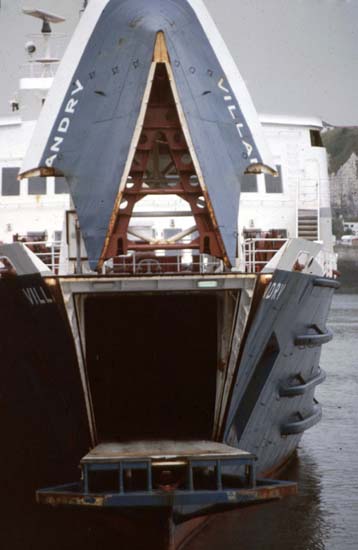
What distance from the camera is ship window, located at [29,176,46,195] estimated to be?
3125 cm

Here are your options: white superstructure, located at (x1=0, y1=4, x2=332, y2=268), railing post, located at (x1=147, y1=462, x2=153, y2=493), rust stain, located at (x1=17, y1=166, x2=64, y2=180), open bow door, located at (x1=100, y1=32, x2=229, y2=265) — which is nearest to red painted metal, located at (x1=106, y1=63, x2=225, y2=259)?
open bow door, located at (x1=100, y1=32, x2=229, y2=265)

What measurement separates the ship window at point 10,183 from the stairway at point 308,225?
261 inches

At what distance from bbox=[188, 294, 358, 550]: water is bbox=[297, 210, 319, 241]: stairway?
5520 mm

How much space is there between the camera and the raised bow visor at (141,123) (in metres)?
22.8

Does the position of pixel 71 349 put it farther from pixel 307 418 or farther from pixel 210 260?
pixel 307 418

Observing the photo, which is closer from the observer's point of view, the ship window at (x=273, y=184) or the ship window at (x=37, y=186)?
the ship window at (x=37, y=186)

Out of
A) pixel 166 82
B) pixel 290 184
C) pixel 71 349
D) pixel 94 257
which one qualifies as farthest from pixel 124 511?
pixel 290 184

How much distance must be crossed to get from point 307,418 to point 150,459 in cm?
865

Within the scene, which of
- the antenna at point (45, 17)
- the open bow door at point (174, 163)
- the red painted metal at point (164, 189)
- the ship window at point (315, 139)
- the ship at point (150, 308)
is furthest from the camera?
the antenna at point (45, 17)

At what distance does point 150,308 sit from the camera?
2595cm

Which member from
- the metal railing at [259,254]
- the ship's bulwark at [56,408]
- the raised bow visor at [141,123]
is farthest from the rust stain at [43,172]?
the metal railing at [259,254]

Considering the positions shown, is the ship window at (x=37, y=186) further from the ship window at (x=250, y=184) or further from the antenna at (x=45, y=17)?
the antenna at (x=45, y=17)

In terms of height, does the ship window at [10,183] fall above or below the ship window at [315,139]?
below

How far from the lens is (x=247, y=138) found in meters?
24.2
